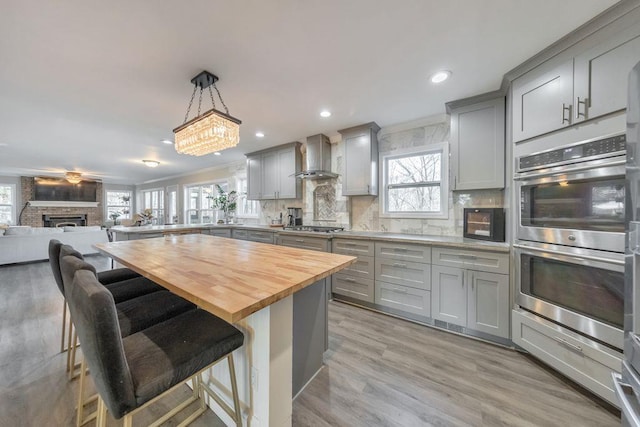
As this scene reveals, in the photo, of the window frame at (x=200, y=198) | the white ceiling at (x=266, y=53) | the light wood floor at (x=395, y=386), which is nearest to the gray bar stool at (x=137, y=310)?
the light wood floor at (x=395, y=386)

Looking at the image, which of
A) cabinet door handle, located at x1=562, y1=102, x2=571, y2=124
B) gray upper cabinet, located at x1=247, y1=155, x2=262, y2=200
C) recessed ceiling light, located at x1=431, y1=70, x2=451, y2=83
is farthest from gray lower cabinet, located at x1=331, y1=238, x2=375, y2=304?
gray upper cabinet, located at x1=247, y1=155, x2=262, y2=200

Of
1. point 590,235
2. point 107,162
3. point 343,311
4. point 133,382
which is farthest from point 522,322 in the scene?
point 107,162

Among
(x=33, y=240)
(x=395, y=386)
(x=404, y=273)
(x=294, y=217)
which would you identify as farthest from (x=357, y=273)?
(x=33, y=240)

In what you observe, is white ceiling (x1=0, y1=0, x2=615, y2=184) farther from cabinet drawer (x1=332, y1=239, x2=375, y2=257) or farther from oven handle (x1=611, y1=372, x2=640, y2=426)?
oven handle (x1=611, y1=372, x2=640, y2=426)

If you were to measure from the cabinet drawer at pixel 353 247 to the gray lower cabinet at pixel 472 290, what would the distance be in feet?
2.32

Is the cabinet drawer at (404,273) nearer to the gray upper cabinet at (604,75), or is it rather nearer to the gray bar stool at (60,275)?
the gray upper cabinet at (604,75)

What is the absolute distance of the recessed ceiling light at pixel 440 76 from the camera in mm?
2027

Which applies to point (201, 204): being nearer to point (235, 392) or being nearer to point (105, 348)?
point (235, 392)

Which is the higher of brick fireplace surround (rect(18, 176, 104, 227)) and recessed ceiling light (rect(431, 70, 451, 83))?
recessed ceiling light (rect(431, 70, 451, 83))

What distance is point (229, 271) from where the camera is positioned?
125cm

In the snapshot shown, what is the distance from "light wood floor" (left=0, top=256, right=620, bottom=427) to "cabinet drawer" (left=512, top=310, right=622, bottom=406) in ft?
0.42

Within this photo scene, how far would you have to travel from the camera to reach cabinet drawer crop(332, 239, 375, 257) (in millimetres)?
2779

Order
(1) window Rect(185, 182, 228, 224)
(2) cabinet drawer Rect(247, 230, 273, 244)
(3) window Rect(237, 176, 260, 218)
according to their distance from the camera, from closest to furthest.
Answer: (2) cabinet drawer Rect(247, 230, 273, 244)
(3) window Rect(237, 176, 260, 218)
(1) window Rect(185, 182, 228, 224)

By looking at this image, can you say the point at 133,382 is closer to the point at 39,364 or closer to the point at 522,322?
the point at 39,364
